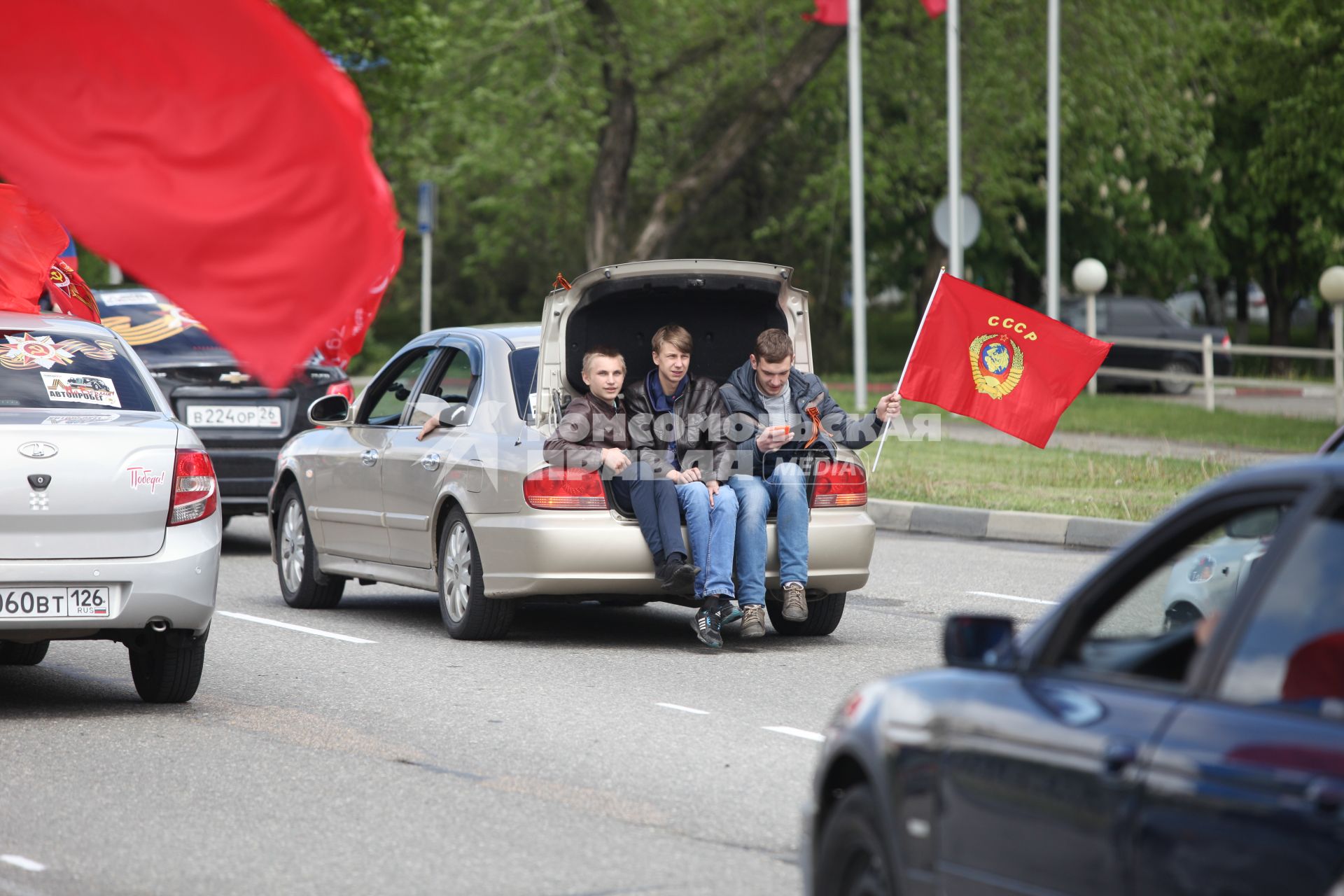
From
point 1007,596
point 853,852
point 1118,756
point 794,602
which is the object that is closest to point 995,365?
point 1007,596

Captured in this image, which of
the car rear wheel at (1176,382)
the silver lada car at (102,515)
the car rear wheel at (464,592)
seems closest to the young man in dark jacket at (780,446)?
the car rear wheel at (464,592)

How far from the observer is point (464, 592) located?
34.3 feet

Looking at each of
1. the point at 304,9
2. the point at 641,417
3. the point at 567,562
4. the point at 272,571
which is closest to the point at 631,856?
the point at 567,562

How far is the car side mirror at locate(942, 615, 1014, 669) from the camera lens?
4.14m

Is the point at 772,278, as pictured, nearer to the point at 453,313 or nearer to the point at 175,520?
the point at 175,520

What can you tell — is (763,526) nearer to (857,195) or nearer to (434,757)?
(434,757)

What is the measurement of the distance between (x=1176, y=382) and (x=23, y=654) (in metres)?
32.3

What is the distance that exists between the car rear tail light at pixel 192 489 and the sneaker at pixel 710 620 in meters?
2.55

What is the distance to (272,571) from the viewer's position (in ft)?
45.6

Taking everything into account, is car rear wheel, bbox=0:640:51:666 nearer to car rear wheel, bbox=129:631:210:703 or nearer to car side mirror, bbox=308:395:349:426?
car rear wheel, bbox=129:631:210:703

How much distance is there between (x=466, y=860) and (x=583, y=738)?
6.28 feet

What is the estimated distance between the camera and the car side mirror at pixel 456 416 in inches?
422

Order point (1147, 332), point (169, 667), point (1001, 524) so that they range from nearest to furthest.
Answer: point (169, 667) → point (1001, 524) → point (1147, 332)

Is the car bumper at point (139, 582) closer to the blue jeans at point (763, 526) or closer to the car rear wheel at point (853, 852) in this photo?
the blue jeans at point (763, 526)
